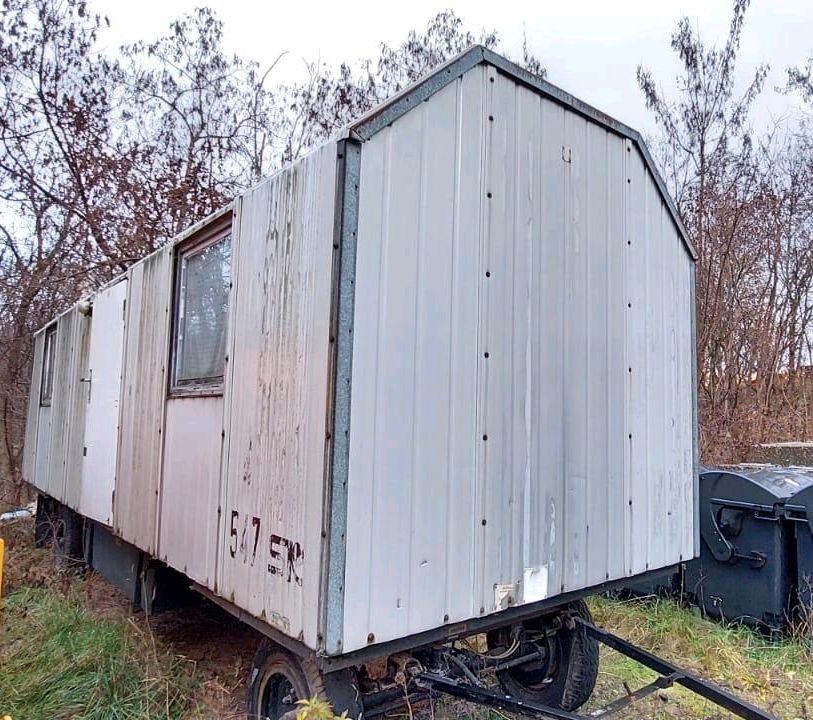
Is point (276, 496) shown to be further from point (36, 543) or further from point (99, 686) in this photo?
point (36, 543)

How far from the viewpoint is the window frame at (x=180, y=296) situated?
287 cm

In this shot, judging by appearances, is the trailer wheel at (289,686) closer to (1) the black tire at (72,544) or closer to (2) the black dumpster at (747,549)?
(2) the black dumpster at (747,549)

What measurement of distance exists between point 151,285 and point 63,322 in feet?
10.0

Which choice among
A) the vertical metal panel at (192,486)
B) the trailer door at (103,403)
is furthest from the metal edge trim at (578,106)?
the trailer door at (103,403)

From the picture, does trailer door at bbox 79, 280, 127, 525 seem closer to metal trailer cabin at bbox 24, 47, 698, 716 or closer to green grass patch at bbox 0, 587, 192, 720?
green grass patch at bbox 0, 587, 192, 720

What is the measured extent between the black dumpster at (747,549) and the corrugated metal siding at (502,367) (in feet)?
4.68

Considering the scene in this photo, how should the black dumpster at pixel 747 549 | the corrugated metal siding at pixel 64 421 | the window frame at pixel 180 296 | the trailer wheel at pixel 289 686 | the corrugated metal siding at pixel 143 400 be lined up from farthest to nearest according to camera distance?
the corrugated metal siding at pixel 64 421 → the black dumpster at pixel 747 549 → the corrugated metal siding at pixel 143 400 → the window frame at pixel 180 296 → the trailer wheel at pixel 289 686

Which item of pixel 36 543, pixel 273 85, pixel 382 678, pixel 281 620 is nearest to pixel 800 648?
pixel 382 678

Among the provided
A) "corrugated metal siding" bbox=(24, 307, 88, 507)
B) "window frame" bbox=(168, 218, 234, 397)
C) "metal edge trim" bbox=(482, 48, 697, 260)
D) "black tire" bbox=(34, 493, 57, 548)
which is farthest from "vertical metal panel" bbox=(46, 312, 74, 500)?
"metal edge trim" bbox=(482, 48, 697, 260)

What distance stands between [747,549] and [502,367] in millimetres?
3112

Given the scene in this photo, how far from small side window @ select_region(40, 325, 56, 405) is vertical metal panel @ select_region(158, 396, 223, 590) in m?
4.04

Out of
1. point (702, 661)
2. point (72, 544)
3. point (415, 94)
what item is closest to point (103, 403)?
point (72, 544)

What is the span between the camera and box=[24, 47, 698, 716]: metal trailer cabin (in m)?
2.03

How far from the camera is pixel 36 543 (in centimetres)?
725
